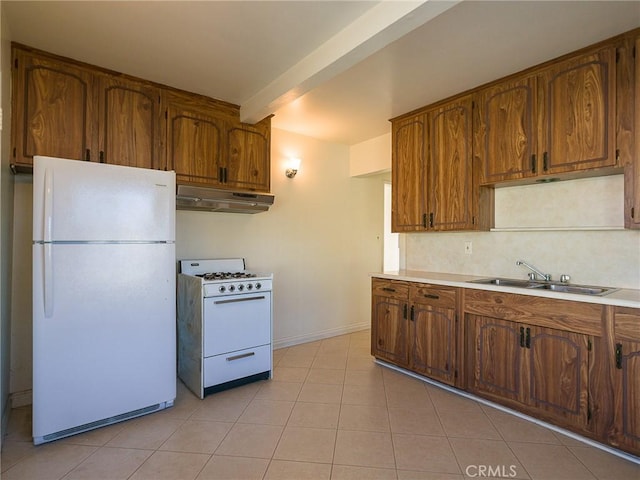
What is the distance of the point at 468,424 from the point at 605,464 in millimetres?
692

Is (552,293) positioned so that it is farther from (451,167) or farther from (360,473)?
(360,473)

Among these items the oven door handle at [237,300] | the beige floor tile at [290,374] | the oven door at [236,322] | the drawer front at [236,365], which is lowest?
the beige floor tile at [290,374]

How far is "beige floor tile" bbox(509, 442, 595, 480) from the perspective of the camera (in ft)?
5.73

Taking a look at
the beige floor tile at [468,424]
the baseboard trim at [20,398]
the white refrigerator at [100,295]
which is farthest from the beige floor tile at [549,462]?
the baseboard trim at [20,398]

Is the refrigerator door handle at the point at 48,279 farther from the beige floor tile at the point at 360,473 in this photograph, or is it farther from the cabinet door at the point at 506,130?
the cabinet door at the point at 506,130

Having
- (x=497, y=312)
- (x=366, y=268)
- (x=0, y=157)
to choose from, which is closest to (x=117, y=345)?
(x=0, y=157)

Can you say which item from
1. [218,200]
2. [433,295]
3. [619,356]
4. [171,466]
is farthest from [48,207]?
[619,356]

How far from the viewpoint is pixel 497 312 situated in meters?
2.42

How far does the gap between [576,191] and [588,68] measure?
2.72ft

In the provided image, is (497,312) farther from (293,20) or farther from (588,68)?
(293,20)

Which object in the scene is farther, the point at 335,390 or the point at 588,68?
the point at 335,390

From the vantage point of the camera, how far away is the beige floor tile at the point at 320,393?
103 inches

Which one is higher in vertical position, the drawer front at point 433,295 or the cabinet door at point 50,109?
the cabinet door at point 50,109

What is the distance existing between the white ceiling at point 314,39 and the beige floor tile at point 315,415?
233cm
